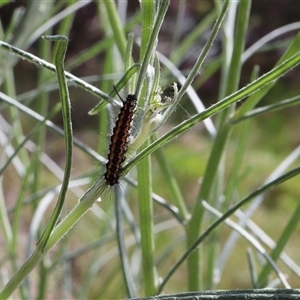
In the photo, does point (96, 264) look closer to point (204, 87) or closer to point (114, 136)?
point (114, 136)

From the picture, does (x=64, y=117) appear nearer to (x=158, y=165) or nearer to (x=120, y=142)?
(x=120, y=142)

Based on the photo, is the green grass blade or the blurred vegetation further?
the blurred vegetation

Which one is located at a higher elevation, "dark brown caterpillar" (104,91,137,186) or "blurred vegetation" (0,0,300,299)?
"blurred vegetation" (0,0,300,299)

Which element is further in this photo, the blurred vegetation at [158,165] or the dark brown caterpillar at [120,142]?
the blurred vegetation at [158,165]

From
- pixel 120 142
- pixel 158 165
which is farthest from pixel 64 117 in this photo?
pixel 158 165

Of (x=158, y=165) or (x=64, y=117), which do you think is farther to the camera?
(x=158, y=165)

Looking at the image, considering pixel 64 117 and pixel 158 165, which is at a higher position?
pixel 158 165
